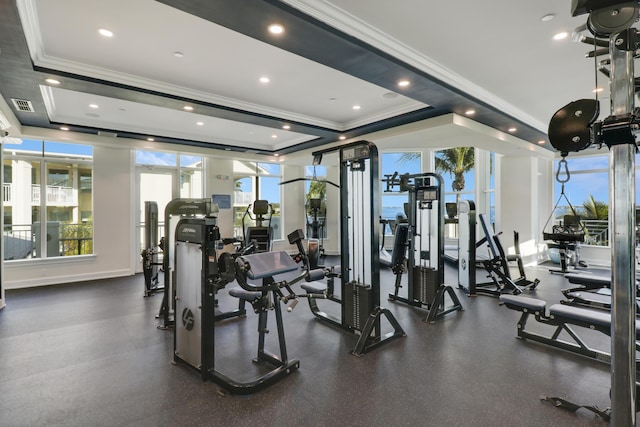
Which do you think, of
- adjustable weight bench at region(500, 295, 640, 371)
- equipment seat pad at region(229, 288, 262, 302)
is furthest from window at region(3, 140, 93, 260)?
adjustable weight bench at region(500, 295, 640, 371)

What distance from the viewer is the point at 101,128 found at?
6.13 meters

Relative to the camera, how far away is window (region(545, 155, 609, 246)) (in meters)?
7.90

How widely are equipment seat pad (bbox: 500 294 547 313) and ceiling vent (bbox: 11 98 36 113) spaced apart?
666cm

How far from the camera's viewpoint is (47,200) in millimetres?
6223

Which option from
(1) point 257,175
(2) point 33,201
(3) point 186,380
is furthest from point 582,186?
(2) point 33,201

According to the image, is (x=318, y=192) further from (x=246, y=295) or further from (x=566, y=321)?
(x=566, y=321)

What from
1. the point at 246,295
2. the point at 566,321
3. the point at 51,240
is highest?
the point at 51,240

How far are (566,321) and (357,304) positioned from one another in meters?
1.98

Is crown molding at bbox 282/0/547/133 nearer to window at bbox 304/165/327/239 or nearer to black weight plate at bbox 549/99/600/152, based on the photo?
black weight plate at bbox 549/99/600/152

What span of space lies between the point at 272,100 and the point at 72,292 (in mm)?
4763

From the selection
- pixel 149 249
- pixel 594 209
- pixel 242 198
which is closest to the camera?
pixel 149 249

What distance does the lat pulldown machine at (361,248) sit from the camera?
331 centimetres

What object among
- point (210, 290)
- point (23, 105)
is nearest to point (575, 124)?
point (210, 290)

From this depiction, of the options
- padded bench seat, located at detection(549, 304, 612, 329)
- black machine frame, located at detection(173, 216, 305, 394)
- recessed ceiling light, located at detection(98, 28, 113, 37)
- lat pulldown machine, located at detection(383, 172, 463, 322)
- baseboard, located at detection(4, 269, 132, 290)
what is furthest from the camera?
baseboard, located at detection(4, 269, 132, 290)
